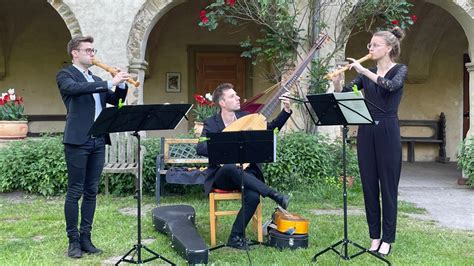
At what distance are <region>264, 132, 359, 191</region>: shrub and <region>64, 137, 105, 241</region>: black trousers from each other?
120 inches

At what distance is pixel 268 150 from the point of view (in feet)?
12.6

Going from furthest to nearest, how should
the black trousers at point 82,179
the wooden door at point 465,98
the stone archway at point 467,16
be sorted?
the wooden door at point 465,98
the stone archway at point 467,16
the black trousers at point 82,179

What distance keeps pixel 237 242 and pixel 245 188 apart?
1.63 ft

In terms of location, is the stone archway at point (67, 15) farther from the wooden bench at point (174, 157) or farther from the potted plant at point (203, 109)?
the wooden bench at point (174, 157)

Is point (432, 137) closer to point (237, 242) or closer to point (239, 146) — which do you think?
point (237, 242)

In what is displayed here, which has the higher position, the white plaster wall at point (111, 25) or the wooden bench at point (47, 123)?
the white plaster wall at point (111, 25)

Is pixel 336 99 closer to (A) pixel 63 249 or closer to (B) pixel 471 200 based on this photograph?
(A) pixel 63 249

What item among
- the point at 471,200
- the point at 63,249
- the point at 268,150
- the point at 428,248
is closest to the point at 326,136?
the point at 471,200

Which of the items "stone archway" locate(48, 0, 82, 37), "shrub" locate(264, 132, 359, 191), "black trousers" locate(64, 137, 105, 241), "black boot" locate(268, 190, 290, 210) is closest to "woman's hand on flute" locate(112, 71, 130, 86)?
"black trousers" locate(64, 137, 105, 241)

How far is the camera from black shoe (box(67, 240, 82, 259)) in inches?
161

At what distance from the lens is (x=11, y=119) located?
7.62m

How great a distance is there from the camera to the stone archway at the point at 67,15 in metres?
7.55

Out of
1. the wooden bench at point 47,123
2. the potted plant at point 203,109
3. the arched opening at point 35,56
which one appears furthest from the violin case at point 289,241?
the arched opening at point 35,56

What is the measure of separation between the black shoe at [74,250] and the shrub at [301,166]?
3210 mm
